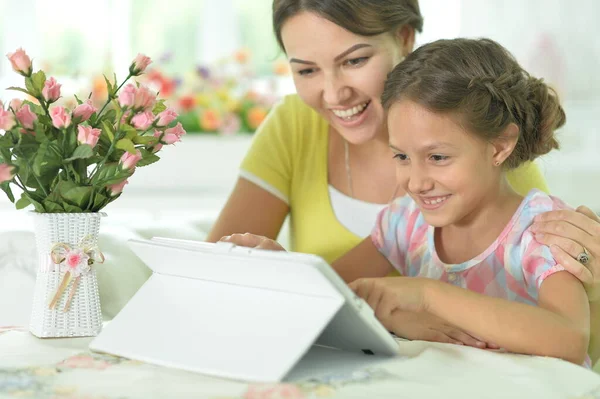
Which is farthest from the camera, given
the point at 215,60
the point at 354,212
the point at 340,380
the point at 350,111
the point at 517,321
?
the point at 215,60

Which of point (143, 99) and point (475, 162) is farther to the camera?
point (475, 162)

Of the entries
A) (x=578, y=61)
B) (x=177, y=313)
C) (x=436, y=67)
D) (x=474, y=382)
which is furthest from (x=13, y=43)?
(x=474, y=382)

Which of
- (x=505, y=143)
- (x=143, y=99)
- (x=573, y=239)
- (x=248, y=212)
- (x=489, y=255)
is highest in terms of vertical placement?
(x=143, y=99)

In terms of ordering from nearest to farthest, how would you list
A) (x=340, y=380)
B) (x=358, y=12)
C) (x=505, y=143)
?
1. (x=340, y=380)
2. (x=505, y=143)
3. (x=358, y=12)

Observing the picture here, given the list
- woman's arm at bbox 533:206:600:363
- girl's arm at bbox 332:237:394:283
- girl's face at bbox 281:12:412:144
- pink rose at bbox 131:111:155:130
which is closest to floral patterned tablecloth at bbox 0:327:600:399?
woman's arm at bbox 533:206:600:363

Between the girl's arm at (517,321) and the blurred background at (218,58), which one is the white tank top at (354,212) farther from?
the blurred background at (218,58)

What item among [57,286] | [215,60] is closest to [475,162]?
[57,286]

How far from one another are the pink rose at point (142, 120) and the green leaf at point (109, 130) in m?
0.04

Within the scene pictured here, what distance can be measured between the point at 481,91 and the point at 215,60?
2.72 meters

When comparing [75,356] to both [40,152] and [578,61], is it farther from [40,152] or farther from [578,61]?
[578,61]

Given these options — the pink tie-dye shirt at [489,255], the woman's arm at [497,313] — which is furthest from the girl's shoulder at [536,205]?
the woman's arm at [497,313]

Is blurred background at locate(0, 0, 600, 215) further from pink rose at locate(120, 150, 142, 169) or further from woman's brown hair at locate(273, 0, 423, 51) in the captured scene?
pink rose at locate(120, 150, 142, 169)

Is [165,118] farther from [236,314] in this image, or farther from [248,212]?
[248,212]

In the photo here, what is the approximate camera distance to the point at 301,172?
2219 millimetres
